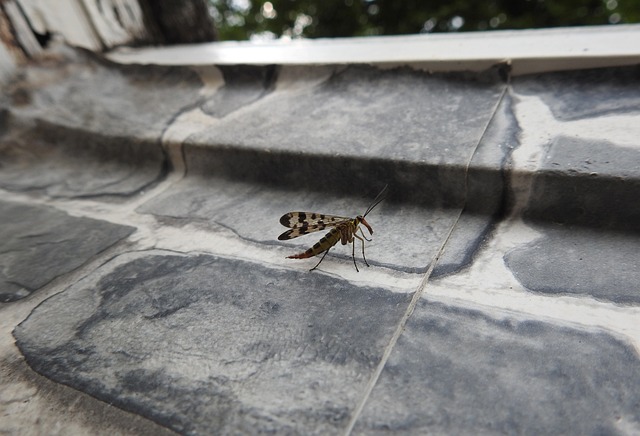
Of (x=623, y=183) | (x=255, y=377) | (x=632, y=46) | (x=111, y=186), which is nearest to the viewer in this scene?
(x=255, y=377)

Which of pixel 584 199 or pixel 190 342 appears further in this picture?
pixel 584 199

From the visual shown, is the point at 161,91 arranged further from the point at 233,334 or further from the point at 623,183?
the point at 623,183

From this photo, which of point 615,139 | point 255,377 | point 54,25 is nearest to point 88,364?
point 255,377

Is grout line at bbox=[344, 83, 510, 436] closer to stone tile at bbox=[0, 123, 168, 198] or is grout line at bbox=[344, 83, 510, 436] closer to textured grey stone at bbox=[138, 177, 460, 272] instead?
textured grey stone at bbox=[138, 177, 460, 272]

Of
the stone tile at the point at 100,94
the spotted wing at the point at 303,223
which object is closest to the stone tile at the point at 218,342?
the spotted wing at the point at 303,223

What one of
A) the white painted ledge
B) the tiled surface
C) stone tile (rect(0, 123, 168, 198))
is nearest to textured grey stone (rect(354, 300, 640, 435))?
the tiled surface
